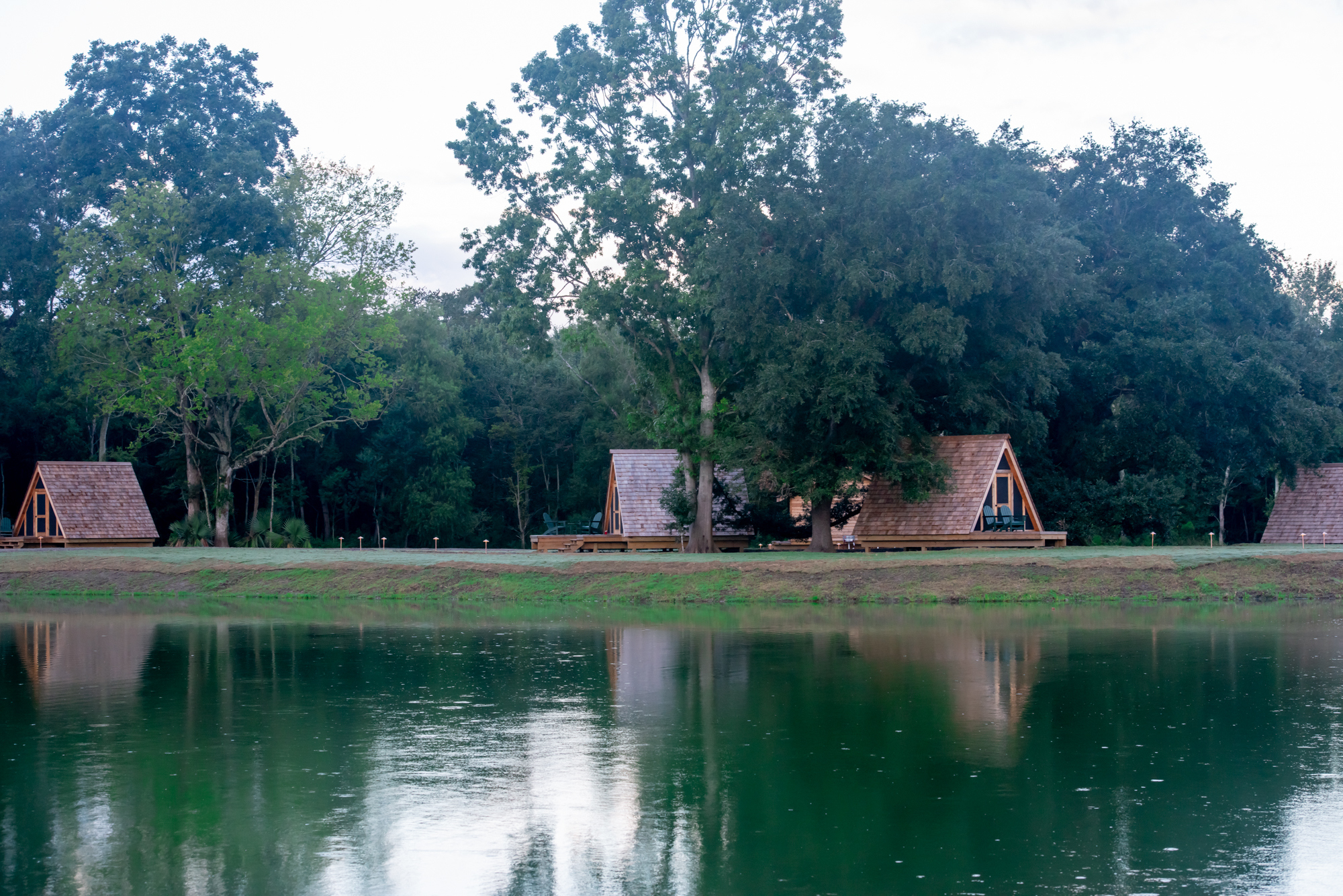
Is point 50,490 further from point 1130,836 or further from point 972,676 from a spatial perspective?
point 1130,836

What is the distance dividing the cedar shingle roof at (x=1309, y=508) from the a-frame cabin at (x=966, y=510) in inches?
503

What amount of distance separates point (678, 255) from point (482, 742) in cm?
2917

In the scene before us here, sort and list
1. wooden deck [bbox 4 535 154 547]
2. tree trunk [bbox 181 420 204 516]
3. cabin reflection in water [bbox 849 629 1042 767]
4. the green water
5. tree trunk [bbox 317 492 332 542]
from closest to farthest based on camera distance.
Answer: the green water → cabin reflection in water [bbox 849 629 1042 767] → wooden deck [bbox 4 535 154 547] → tree trunk [bbox 181 420 204 516] → tree trunk [bbox 317 492 332 542]

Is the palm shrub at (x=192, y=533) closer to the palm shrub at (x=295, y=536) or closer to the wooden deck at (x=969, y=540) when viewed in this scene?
the palm shrub at (x=295, y=536)

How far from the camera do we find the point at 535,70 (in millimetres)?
40781

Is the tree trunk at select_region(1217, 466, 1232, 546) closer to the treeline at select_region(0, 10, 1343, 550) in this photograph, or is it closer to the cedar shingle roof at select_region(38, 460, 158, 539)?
the treeline at select_region(0, 10, 1343, 550)

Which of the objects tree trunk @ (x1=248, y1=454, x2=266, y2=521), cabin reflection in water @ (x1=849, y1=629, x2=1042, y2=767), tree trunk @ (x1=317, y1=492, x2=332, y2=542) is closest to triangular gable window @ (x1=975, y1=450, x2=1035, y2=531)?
cabin reflection in water @ (x1=849, y1=629, x2=1042, y2=767)

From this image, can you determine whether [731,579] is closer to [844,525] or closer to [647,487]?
[844,525]

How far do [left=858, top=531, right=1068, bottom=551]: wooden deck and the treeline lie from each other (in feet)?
6.63

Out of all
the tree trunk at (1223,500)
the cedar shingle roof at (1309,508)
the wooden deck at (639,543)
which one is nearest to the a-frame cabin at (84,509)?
the wooden deck at (639,543)

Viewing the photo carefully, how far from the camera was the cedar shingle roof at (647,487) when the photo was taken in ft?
143

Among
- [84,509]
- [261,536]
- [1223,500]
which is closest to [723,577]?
[261,536]

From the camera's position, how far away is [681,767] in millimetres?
11383

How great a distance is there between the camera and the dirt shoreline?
1102 inches
